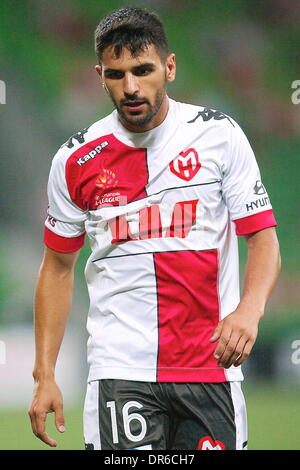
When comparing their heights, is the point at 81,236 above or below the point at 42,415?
above

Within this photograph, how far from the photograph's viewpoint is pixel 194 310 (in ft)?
9.12

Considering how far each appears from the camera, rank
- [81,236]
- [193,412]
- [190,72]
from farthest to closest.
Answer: [190,72]
[81,236]
[193,412]

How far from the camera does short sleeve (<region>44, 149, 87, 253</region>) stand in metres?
2.96

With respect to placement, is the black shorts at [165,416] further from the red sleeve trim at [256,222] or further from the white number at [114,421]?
the red sleeve trim at [256,222]

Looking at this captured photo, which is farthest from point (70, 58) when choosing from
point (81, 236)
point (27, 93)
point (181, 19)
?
point (81, 236)

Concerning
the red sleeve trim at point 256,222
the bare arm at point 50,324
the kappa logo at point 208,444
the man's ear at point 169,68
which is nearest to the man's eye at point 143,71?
the man's ear at point 169,68

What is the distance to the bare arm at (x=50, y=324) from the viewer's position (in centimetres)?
283

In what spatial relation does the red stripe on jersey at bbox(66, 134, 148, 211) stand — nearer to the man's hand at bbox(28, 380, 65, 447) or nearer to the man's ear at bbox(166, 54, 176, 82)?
the man's ear at bbox(166, 54, 176, 82)

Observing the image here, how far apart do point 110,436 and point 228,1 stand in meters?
4.93

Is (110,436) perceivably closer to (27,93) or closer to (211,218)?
(211,218)

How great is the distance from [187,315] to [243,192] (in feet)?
1.32

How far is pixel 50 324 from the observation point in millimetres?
2965

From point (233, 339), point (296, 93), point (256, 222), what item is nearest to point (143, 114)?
point (256, 222)

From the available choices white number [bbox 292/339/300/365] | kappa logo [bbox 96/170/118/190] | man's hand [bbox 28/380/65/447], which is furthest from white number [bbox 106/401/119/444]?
white number [bbox 292/339/300/365]
